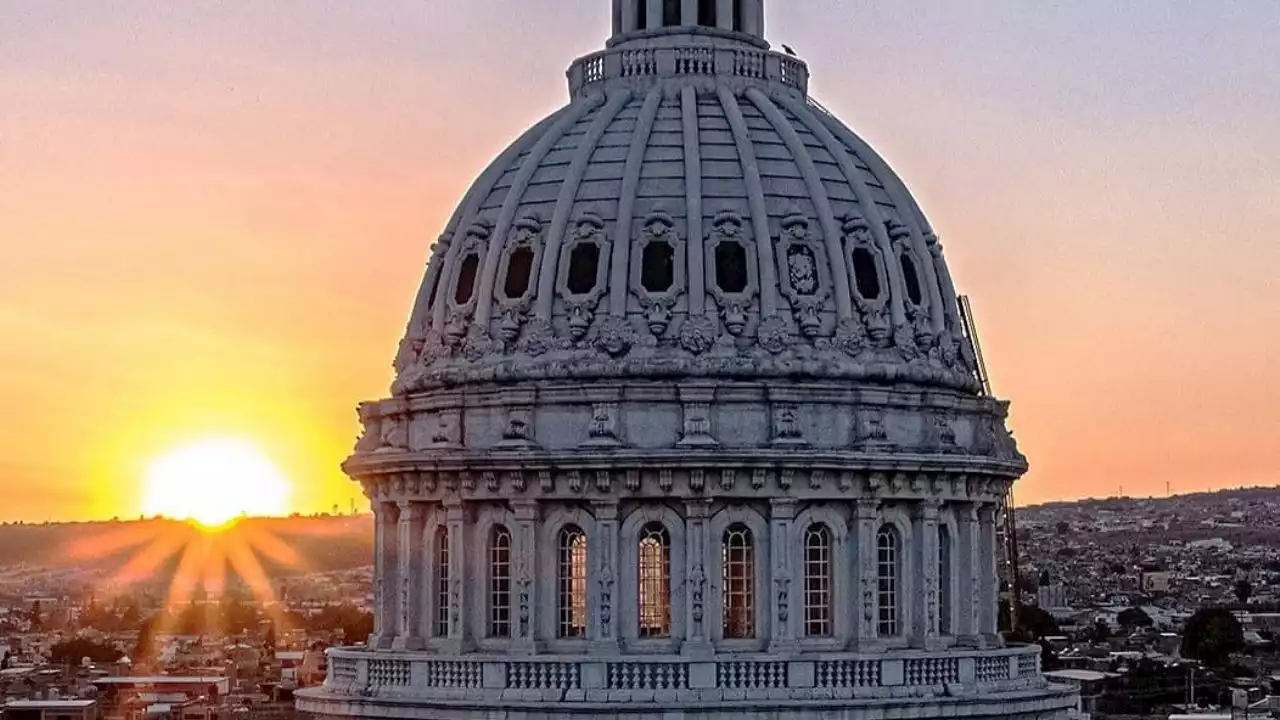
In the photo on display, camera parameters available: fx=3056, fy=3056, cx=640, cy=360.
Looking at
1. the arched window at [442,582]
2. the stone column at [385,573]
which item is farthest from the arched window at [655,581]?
the stone column at [385,573]

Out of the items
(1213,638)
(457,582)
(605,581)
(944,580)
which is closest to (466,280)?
(457,582)

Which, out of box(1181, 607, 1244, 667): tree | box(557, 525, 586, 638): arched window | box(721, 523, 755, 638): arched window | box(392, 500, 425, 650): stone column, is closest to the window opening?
box(392, 500, 425, 650): stone column

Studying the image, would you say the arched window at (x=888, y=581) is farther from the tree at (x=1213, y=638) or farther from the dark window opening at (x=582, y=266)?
the tree at (x=1213, y=638)

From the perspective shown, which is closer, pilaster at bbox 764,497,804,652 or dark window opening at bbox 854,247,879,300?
pilaster at bbox 764,497,804,652

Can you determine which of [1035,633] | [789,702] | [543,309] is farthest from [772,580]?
[1035,633]

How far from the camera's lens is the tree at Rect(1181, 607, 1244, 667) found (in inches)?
6462

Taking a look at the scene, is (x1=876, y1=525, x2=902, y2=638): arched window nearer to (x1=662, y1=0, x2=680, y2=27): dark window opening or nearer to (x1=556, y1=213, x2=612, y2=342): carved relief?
(x1=556, y1=213, x2=612, y2=342): carved relief

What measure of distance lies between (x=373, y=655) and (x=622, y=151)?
12872 mm

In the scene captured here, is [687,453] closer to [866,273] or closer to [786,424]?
[786,424]

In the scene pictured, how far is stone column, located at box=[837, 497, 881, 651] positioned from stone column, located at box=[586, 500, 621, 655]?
534 centimetres

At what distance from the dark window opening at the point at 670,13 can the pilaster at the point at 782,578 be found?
13792 mm

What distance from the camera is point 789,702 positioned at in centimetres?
6494

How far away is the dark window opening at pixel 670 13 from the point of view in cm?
7406

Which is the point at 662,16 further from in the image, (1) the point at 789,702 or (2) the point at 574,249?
(1) the point at 789,702
